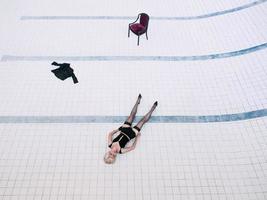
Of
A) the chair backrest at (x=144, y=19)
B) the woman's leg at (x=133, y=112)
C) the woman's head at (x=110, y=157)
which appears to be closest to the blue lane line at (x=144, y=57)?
the chair backrest at (x=144, y=19)

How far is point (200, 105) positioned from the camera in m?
5.27

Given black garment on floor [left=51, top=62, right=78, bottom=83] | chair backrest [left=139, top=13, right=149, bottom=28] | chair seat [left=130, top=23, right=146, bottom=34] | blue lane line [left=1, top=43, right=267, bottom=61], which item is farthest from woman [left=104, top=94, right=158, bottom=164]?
chair backrest [left=139, top=13, right=149, bottom=28]

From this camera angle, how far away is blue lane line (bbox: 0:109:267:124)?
4918mm

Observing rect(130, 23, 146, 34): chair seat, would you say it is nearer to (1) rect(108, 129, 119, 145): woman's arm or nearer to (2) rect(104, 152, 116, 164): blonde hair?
(1) rect(108, 129, 119, 145): woman's arm

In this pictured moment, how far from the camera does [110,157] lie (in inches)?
166

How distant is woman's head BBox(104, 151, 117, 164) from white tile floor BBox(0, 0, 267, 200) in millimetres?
109

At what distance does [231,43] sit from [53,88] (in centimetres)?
443

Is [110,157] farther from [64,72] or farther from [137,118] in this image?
[64,72]

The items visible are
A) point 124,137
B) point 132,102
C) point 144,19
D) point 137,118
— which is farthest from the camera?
point 144,19

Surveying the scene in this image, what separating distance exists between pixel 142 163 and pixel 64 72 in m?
2.80

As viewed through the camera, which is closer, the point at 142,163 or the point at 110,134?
the point at 142,163

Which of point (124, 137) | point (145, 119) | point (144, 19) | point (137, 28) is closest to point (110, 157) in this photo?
point (124, 137)

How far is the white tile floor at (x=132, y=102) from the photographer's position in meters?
4.08

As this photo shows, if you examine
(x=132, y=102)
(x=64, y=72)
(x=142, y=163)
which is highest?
(x=64, y=72)
